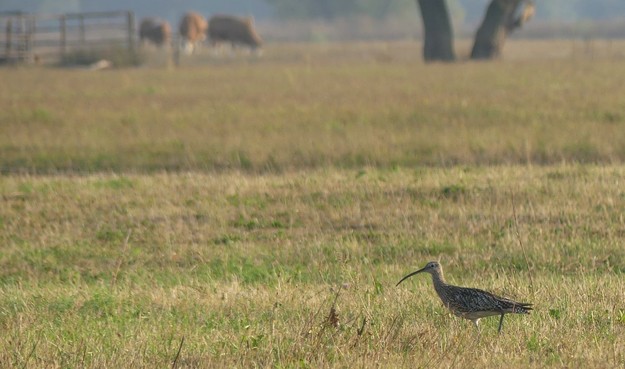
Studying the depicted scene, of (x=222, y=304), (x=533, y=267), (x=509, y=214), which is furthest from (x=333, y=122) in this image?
(x=222, y=304)

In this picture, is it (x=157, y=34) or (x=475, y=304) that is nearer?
(x=475, y=304)

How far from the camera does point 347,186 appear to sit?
1587 cm

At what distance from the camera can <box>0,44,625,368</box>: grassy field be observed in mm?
8141

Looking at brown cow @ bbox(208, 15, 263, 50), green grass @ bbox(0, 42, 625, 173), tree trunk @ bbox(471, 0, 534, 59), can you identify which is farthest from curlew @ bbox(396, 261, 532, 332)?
brown cow @ bbox(208, 15, 263, 50)

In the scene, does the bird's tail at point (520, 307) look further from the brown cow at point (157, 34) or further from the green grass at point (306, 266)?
the brown cow at point (157, 34)

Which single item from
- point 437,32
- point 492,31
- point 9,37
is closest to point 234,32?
point 9,37

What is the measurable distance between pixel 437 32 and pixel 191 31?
30596 mm

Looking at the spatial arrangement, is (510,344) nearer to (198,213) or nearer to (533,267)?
(533,267)

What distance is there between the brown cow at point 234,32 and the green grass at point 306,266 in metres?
56.5

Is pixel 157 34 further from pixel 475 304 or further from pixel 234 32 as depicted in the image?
pixel 475 304

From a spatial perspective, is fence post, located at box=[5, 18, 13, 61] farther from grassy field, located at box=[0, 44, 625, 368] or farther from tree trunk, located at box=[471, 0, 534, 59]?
grassy field, located at box=[0, 44, 625, 368]

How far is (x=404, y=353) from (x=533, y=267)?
3855 mm

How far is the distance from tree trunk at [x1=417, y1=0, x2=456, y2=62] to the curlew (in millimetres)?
42340

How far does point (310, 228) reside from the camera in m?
13.9
